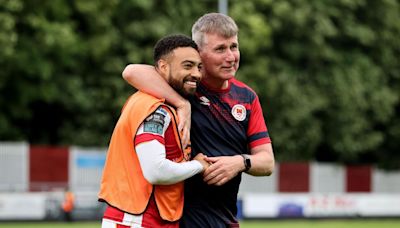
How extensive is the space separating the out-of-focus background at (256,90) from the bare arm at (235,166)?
2173cm

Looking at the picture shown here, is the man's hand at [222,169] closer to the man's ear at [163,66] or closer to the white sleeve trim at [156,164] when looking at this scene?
the white sleeve trim at [156,164]

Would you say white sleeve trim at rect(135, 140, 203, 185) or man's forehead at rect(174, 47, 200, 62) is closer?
white sleeve trim at rect(135, 140, 203, 185)

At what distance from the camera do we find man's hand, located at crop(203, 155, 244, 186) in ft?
23.0

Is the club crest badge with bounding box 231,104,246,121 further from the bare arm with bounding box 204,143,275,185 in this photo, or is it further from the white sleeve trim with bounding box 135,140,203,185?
the white sleeve trim with bounding box 135,140,203,185

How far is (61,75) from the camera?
3609 cm

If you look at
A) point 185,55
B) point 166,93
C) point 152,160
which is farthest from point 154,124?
point 185,55

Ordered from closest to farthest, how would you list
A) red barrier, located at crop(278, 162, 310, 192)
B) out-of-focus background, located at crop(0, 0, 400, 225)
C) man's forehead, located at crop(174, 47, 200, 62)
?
man's forehead, located at crop(174, 47, 200, 62)
out-of-focus background, located at crop(0, 0, 400, 225)
red barrier, located at crop(278, 162, 310, 192)

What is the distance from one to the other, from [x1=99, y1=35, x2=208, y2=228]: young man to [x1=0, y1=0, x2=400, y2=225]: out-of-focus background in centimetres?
2201

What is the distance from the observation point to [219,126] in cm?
723

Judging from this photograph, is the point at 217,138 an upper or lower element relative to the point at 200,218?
upper

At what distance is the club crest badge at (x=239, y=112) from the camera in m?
Result: 7.26

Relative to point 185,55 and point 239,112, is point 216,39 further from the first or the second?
point 239,112

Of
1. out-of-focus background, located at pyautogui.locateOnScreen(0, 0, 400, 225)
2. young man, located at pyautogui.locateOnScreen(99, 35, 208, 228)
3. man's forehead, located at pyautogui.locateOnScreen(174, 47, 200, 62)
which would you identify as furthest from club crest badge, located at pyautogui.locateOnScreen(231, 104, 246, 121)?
out-of-focus background, located at pyautogui.locateOnScreen(0, 0, 400, 225)

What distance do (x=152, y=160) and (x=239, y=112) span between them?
923 mm
